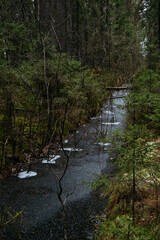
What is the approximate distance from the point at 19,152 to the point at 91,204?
7.53 feet

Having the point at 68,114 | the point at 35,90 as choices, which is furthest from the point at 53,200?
the point at 35,90

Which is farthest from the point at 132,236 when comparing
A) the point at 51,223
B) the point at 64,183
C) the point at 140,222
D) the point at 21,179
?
the point at 21,179

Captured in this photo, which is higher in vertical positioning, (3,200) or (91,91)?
(91,91)

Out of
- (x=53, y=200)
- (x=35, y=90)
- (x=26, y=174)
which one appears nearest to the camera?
(x=53, y=200)

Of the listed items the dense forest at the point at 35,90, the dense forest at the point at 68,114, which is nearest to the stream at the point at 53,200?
the dense forest at the point at 68,114

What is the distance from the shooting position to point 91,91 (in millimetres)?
8227

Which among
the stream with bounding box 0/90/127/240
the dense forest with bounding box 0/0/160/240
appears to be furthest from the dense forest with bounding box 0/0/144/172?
the stream with bounding box 0/90/127/240

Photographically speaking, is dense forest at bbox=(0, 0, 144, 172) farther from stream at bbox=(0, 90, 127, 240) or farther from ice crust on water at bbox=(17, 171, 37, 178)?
stream at bbox=(0, 90, 127, 240)

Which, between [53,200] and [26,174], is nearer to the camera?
[53,200]

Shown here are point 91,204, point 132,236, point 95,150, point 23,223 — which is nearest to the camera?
point 132,236

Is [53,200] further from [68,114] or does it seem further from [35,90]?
[35,90]

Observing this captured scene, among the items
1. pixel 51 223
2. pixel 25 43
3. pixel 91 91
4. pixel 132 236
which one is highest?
pixel 25 43

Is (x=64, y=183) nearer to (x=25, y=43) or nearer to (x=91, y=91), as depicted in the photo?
(x=91, y=91)

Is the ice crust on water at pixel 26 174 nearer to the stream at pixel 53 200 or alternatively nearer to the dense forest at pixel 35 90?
the stream at pixel 53 200
